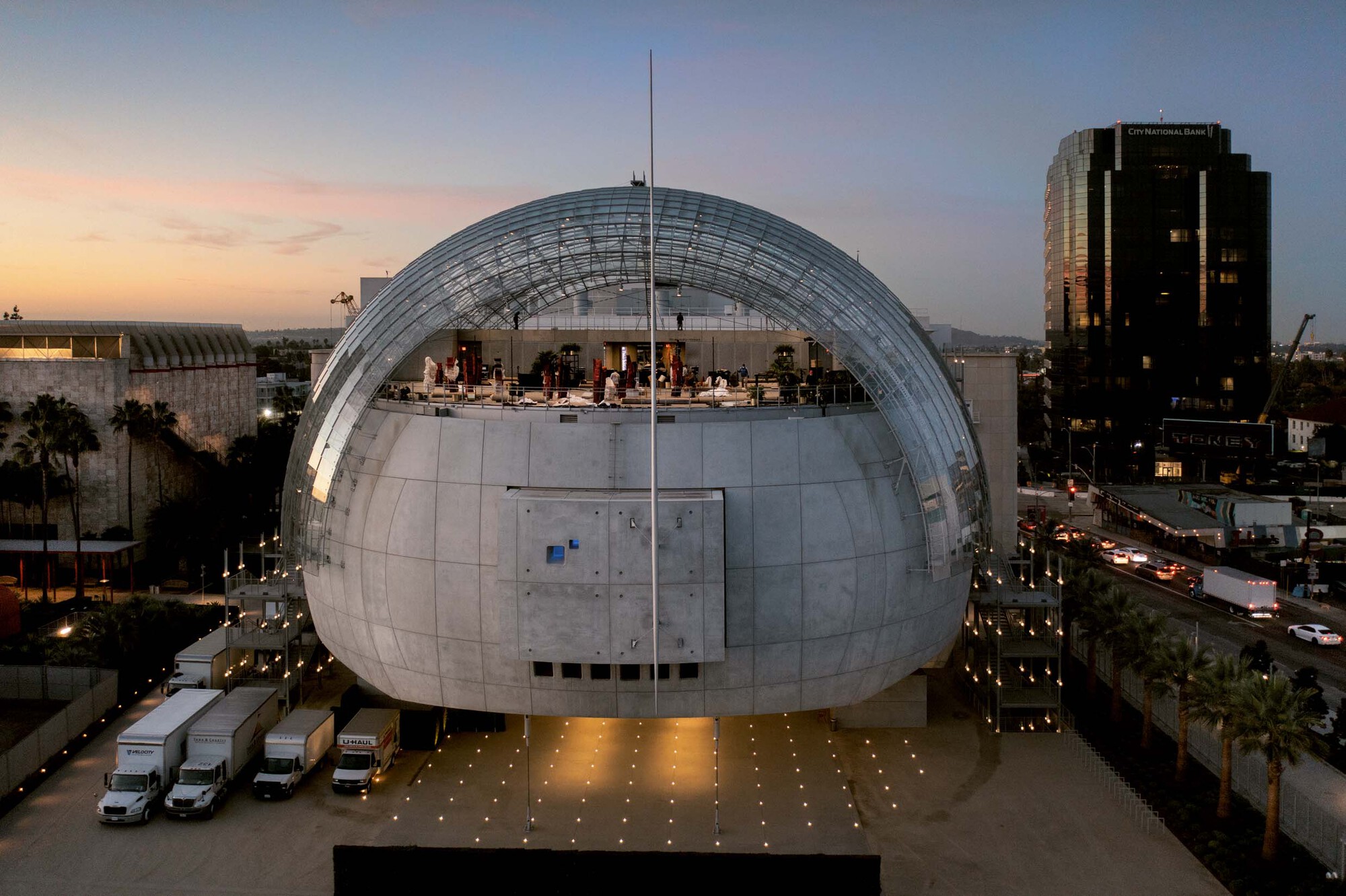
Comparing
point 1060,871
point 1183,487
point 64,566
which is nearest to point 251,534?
point 64,566

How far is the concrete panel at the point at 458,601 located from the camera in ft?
93.7

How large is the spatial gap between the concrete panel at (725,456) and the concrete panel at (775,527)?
72 cm

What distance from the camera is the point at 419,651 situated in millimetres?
29766

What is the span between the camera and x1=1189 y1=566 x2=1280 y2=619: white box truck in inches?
1935

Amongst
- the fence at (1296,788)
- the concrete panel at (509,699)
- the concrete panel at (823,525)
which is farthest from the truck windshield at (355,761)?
the fence at (1296,788)

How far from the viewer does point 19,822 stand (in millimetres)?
27406

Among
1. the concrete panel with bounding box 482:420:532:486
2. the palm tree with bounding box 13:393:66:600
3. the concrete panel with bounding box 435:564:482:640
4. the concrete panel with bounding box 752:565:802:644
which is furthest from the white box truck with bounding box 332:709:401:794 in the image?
the palm tree with bounding box 13:393:66:600

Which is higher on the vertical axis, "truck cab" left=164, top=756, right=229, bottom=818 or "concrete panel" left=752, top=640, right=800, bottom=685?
"concrete panel" left=752, top=640, right=800, bottom=685

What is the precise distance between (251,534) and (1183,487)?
72.5 meters

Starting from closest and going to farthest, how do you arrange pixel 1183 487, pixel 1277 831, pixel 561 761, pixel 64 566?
pixel 1277 831 < pixel 561 761 < pixel 64 566 < pixel 1183 487

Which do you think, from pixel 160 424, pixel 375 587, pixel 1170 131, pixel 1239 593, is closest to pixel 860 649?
pixel 375 587

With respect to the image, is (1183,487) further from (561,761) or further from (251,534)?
(251,534)

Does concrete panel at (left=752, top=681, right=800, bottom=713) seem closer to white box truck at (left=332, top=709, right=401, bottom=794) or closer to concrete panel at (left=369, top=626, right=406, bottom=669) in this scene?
concrete panel at (left=369, top=626, right=406, bottom=669)

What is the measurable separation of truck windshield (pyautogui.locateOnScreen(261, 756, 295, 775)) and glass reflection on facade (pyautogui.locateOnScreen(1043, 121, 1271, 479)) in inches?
3942
